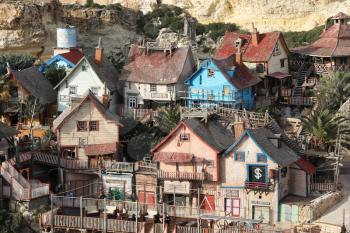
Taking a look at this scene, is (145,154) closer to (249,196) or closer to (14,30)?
(249,196)

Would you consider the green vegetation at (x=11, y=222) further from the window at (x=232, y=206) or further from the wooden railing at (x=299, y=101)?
the wooden railing at (x=299, y=101)

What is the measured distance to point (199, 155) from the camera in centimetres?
5528

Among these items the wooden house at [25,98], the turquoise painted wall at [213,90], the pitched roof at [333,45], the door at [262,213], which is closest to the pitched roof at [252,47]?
the pitched roof at [333,45]

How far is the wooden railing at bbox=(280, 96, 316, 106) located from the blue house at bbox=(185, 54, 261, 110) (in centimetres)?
371

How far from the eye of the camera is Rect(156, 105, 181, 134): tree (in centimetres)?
6181

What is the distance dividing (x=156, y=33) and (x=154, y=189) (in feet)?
153

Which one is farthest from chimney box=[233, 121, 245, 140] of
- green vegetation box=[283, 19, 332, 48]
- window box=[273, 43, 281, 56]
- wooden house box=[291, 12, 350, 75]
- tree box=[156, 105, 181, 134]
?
green vegetation box=[283, 19, 332, 48]

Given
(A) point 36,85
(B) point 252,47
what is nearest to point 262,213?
(B) point 252,47

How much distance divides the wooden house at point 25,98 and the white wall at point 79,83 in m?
1.14

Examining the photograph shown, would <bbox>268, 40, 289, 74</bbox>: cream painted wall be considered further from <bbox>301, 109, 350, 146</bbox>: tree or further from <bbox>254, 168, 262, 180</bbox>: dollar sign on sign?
<bbox>254, 168, 262, 180</bbox>: dollar sign on sign

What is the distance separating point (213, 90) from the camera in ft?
219

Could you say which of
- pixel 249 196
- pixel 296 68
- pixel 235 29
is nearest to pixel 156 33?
pixel 235 29

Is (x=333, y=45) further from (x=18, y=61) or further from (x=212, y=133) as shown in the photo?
(x=18, y=61)

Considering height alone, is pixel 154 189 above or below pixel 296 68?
below
